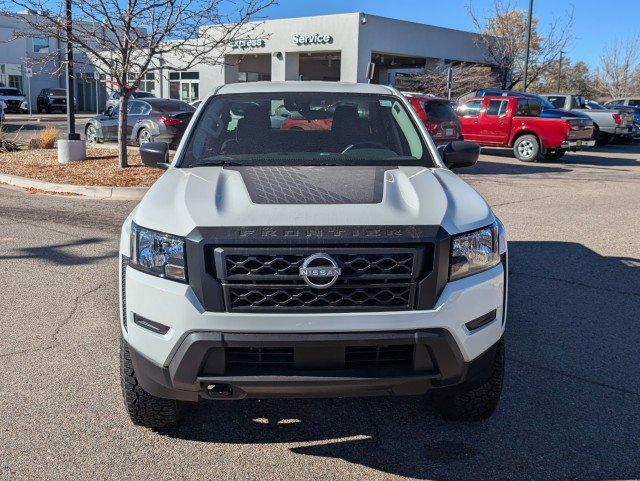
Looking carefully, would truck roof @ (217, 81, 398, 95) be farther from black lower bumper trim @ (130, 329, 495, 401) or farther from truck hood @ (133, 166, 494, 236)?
black lower bumper trim @ (130, 329, 495, 401)

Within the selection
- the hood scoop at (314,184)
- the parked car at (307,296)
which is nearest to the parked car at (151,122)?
the hood scoop at (314,184)

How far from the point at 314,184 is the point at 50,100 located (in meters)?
46.2

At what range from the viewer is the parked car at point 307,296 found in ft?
8.98

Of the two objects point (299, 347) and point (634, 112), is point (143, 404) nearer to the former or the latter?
point (299, 347)

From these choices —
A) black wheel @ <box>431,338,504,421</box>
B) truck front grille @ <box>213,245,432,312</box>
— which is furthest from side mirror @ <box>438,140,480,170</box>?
truck front grille @ <box>213,245,432,312</box>

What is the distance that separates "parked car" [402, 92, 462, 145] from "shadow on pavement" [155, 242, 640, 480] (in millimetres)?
10299

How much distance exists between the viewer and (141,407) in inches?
126

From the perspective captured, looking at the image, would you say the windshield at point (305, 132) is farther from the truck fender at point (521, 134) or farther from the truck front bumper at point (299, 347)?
the truck fender at point (521, 134)

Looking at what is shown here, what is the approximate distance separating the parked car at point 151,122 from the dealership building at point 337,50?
13.6 metres

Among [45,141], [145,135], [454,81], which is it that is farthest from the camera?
[454,81]

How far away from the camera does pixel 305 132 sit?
4.36m

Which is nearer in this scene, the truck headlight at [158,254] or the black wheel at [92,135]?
the truck headlight at [158,254]

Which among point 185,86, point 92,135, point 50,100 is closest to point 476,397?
point 92,135

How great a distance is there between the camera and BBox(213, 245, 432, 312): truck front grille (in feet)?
8.99
